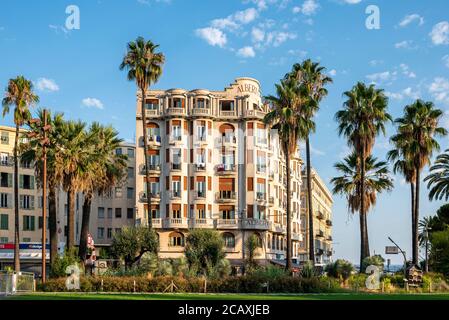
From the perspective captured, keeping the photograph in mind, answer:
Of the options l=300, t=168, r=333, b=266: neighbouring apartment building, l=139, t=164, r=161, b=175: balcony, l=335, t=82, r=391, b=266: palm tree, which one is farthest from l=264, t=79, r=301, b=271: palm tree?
l=300, t=168, r=333, b=266: neighbouring apartment building

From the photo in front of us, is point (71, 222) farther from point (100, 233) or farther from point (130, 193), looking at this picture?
point (130, 193)

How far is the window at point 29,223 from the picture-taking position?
354 ft

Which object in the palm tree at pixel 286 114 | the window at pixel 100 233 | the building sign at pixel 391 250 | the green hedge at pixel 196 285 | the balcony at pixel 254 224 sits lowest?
the green hedge at pixel 196 285

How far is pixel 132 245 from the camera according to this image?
243 ft

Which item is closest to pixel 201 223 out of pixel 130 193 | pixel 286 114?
pixel 130 193

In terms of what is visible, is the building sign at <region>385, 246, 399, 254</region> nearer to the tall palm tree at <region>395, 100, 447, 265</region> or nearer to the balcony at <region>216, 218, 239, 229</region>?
the tall palm tree at <region>395, 100, 447, 265</region>

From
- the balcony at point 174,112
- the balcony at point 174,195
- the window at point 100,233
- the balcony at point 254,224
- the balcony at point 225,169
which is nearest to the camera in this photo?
the balcony at point 254,224

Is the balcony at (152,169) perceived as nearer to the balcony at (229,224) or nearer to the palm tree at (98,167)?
the balcony at (229,224)

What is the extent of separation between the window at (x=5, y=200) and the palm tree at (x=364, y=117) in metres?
51.5

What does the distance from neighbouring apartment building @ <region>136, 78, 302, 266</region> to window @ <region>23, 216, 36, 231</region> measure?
22.9 m

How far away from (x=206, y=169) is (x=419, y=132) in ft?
91.1

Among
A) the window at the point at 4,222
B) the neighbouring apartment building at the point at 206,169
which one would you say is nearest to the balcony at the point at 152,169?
the neighbouring apartment building at the point at 206,169

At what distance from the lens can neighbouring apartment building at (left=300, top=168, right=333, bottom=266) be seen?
130 meters
